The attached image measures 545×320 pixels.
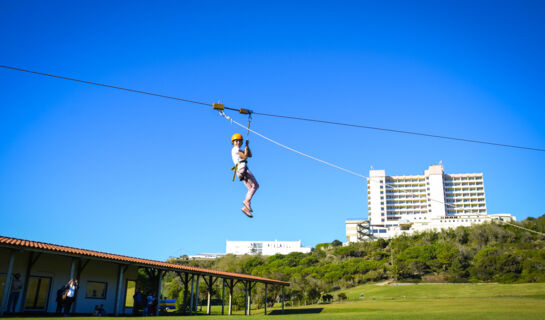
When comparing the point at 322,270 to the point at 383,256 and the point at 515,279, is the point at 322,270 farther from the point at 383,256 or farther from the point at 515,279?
the point at 515,279

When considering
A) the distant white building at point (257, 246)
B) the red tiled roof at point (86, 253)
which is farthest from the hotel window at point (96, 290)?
the distant white building at point (257, 246)

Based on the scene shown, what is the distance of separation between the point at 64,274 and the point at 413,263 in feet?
202

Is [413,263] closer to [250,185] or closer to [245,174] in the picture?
[250,185]

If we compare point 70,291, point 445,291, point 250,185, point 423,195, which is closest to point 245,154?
point 250,185

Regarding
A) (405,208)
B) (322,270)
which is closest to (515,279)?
(322,270)

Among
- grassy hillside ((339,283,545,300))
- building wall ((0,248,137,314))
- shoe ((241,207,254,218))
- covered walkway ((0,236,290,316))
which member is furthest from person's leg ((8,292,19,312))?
grassy hillside ((339,283,545,300))

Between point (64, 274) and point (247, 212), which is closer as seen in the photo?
point (247, 212)

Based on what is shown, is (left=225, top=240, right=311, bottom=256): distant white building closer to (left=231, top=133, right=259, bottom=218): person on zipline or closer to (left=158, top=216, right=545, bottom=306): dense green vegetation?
(left=158, top=216, right=545, bottom=306): dense green vegetation

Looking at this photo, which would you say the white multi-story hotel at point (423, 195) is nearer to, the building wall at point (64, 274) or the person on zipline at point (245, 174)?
the building wall at point (64, 274)

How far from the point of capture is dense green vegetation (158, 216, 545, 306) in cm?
5894

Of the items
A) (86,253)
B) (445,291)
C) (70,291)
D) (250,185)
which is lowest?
(445,291)

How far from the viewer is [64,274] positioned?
2144 centimetres

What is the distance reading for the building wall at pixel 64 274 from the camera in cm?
1931

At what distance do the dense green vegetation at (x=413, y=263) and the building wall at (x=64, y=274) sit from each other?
79.4 feet
